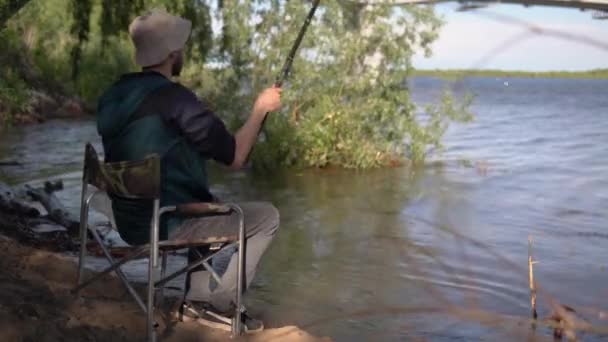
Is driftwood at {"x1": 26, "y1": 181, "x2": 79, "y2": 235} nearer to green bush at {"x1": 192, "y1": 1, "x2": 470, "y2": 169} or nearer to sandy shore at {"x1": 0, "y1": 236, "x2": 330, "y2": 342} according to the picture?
sandy shore at {"x1": 0, "y1": 236, "x2": 330, "y2": 342}

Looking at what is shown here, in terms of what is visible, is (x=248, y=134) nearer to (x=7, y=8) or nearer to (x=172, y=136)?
(x=172, y=136)

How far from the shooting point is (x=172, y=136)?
3.36m

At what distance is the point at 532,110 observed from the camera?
3819cm

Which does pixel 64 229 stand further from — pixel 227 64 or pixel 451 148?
pixel 451 148

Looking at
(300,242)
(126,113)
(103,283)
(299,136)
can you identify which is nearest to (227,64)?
(299,136)

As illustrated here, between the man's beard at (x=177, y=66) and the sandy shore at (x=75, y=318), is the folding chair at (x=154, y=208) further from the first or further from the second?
the man's beard at (x=177, y=66)

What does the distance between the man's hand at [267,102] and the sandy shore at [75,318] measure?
965 millimetres

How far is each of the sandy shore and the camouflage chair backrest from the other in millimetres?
576

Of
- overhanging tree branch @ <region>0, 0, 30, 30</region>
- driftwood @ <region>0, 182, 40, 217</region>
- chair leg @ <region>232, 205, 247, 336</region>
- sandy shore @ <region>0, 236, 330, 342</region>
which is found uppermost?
overhanging tree branch @ <region>0, 0, 30, 30</region>

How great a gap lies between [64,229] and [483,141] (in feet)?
50.3

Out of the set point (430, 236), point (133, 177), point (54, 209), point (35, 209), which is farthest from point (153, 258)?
point (430, 236)

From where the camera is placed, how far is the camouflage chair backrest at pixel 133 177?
3127 millimetres

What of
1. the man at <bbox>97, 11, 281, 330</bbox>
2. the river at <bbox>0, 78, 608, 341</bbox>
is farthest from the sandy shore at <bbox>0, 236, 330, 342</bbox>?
the river at <bbox>0, 78, 608, 341</bbox>

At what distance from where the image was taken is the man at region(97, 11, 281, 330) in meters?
3.34
